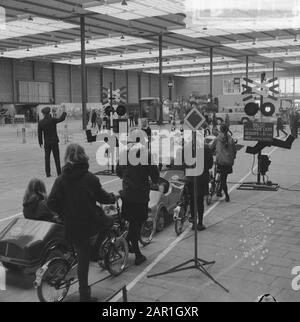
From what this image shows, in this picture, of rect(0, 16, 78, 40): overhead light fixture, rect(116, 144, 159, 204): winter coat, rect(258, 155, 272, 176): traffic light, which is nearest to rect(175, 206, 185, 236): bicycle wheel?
rect(116, 144, 159, 204): winter coat

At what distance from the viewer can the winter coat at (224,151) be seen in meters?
10.2

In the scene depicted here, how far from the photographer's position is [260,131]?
39.1ft

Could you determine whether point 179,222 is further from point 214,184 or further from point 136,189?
point 214,184

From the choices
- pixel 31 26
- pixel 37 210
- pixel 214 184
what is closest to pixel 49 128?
pixel 214 184

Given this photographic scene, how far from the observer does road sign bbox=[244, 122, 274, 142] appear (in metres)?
11.8

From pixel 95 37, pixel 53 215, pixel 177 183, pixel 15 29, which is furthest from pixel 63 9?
pixel 53 215

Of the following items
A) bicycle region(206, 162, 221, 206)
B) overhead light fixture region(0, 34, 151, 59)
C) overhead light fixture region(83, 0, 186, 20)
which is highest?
overhead light fixture region(0, 34, 151, 59)

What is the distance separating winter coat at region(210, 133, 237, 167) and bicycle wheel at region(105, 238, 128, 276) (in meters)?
4.79

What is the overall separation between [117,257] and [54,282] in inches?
42.9

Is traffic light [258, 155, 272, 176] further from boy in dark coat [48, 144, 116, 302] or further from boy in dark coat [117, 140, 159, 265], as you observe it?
boy in dark coat [48, 144, 116, 302]

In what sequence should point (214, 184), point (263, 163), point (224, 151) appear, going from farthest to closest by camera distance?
point (263, 163)
point (214, 184)
point (224, 151)
